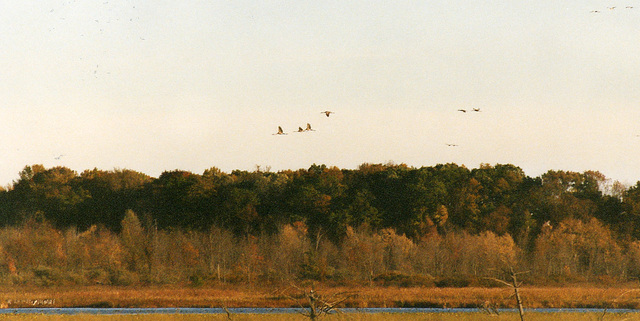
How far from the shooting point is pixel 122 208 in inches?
3691

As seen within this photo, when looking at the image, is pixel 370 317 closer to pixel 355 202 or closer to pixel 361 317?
pixel 361 317

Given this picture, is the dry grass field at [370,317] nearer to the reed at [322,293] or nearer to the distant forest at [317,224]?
the reed at [322,293]

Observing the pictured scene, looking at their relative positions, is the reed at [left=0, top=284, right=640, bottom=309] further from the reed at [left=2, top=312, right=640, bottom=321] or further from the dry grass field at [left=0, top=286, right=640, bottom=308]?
the reed at [left=2, top=312, right=640, bottom=321]

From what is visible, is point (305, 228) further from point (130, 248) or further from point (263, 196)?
point (130, 248)

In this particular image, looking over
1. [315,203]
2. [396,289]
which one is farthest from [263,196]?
[396,289]

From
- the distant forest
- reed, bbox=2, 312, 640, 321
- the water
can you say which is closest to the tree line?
the distant forest

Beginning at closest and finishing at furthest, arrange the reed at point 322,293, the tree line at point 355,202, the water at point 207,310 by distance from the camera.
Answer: the water at point 207,310, the reed at point 322,293, the tree line at point 355,202

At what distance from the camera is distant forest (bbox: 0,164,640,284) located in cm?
7356

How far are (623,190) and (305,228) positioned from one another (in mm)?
36608

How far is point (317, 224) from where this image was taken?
86.6m

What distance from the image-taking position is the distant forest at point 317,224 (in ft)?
241

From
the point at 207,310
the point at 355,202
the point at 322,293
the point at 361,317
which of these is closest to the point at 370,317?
the point at 361,317

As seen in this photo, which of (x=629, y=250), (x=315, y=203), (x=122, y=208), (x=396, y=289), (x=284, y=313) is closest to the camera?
(x=284, y=313)

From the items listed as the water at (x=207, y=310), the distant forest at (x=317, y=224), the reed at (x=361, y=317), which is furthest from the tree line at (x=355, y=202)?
the reed at (x=361, y=317)
